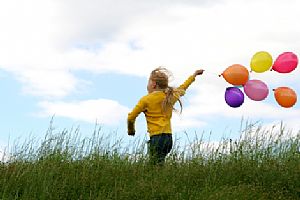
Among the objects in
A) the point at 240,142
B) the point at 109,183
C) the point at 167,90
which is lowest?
the point at 109,183

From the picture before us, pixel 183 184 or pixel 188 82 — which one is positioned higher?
pixel 188 82

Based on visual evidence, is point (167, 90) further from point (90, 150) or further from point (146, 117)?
point (90, 150)

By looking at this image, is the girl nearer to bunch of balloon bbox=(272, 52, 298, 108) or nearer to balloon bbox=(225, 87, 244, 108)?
balloon bbox=(225, 87, 244, 108)

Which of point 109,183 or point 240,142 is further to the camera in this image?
point 240,142

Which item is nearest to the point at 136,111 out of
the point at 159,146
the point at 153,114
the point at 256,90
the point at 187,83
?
the point at 153,114

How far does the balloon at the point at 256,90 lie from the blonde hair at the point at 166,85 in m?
1.03

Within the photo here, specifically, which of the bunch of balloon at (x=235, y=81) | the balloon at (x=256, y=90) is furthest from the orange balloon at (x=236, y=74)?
the balloon at (x=256, y=90)

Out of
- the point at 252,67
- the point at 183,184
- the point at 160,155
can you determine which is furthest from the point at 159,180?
the point at 252,67

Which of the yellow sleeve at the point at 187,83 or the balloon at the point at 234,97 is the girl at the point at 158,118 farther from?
the balloon at the point at 234,97

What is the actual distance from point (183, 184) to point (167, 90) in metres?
1.69

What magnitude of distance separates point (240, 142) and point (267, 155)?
46 centimetres

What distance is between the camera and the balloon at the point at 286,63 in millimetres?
8523

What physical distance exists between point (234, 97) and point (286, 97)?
2.51 feet

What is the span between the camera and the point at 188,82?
29.0 ft
